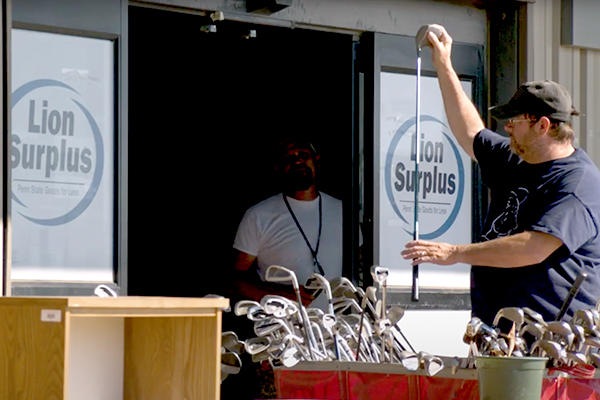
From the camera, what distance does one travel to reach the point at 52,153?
205 inches

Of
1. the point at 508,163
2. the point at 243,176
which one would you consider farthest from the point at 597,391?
the point at 243,176

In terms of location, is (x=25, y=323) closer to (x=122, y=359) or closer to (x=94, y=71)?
(x=122, y=359)

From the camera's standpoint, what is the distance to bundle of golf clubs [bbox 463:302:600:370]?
3.59 metres

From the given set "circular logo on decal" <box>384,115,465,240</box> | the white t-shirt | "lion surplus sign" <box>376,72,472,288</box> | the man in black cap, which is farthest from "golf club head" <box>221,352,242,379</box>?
the white t-shirt

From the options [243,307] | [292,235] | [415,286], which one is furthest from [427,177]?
[243,307]

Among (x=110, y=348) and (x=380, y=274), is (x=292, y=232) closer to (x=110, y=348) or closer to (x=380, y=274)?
(x=380, y=274)

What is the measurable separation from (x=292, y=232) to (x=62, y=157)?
202cm

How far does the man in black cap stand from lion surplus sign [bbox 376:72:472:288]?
175 centimetres

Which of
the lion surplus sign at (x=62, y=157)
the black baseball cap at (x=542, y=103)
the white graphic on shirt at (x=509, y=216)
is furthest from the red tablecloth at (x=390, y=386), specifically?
the lion surplus sign at (x=62, y=157)

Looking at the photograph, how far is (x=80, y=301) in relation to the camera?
3.27m

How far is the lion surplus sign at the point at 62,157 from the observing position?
5.11 m

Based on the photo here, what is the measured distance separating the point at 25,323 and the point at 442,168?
138 inches

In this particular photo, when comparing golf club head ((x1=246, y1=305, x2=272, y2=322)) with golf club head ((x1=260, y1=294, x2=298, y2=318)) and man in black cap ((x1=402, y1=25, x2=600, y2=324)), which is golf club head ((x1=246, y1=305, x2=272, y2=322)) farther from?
man in black cap ((x1=402, y1=25, x2=600, y2=324))

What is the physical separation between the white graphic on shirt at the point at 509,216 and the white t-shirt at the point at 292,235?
8.01 feet
